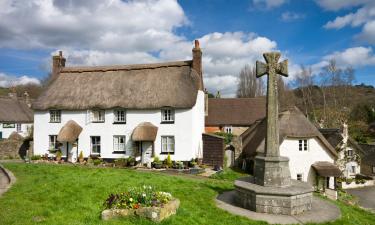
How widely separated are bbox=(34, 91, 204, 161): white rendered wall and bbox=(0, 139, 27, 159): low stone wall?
3.80 meters

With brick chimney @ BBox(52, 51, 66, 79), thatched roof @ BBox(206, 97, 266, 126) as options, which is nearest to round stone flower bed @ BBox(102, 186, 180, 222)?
brick chimney @ BBox(52, 51, 66, 79)

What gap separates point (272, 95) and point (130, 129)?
18197mm

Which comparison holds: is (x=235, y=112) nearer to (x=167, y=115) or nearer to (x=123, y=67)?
(x=167, y=115)

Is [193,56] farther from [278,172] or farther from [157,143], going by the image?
[278,172]

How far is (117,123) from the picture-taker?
94.4 ft

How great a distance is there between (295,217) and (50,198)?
884cm

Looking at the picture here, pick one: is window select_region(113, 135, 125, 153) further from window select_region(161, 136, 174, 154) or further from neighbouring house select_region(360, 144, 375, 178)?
neighbouring house select_region(360, 144, 375, 178)

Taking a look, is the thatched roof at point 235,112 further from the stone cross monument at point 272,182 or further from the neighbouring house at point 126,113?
the stone cross monument at point 272,182

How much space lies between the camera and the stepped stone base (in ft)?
36.5

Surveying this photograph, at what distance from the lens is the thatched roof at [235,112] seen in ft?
136

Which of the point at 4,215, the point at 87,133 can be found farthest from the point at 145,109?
the point at 4,215

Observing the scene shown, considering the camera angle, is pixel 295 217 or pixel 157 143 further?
pixel 157 143

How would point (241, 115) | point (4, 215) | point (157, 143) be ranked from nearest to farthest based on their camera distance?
point (4, 215)
point (157, 143)
point (241, 115)

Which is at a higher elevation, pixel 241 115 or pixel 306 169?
pixel 241 115
